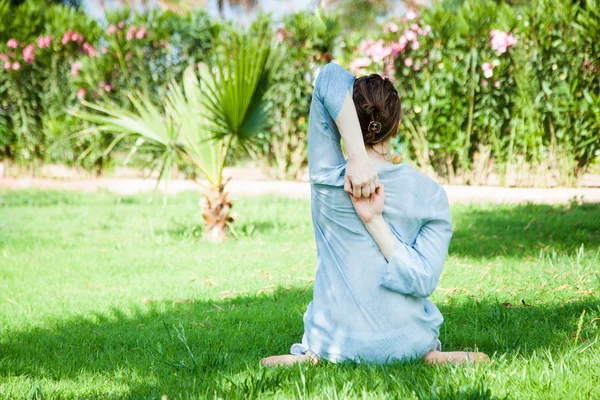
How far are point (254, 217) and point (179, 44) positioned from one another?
4.43m

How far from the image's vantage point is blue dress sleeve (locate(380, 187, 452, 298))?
2178mm

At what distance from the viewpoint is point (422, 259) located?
2.22 m

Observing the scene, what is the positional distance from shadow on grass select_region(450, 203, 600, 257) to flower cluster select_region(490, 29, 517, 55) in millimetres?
2028

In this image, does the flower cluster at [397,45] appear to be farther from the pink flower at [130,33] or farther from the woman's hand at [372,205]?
the woman's hand at [372,205]

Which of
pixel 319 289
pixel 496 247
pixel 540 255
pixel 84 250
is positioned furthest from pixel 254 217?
pixel 319 289

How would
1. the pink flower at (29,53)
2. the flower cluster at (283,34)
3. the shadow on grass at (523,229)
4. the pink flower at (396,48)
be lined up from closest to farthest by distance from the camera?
the shadow on grass at (523,229)
the pink flower at (396,48)
the flower cluster at (283,34)
the pink flower at (29,53)

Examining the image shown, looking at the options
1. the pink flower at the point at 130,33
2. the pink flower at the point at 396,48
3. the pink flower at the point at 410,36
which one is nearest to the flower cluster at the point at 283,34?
the pink flower at the point at 396,48

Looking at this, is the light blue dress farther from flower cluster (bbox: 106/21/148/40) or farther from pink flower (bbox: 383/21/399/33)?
flower cluster (bbox: 106/21/148/40)

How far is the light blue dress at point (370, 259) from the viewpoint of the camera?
2.23 meters

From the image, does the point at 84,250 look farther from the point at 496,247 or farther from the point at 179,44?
the point at 179,44

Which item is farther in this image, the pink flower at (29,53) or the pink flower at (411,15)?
the pink flower at (29,53)

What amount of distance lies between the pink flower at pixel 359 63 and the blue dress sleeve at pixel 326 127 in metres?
6.17

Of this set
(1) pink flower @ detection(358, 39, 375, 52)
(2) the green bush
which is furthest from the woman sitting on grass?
(1) pink flower @ detection(358, 39, 375, 52)

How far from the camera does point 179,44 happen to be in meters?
9.89
